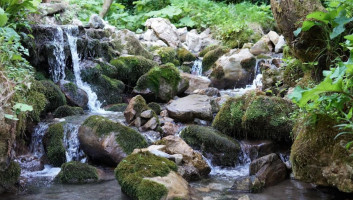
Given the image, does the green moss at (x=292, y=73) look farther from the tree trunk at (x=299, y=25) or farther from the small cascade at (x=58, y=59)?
the small cascade at (x=58, y=59)

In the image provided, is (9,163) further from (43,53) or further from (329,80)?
(43,53)

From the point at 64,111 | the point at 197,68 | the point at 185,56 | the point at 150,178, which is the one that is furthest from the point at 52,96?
the point at 185,56

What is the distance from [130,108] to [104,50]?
373 centimetres

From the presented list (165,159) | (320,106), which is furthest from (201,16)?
(320,106)

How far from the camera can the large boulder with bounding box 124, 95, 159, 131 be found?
7.47m

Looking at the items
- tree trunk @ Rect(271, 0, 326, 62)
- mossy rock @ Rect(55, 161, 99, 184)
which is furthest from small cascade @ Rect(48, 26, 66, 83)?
tree trunk @ Rect(271, 0, 326, 62)

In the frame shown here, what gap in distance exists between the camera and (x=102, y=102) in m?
9.65

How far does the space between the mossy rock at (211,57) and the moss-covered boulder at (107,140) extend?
236 inches

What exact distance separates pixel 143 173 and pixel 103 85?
5.19 m

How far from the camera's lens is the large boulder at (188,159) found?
5.88 metres

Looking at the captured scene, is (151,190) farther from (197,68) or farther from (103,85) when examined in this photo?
(197,68)

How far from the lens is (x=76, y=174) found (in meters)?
5.89

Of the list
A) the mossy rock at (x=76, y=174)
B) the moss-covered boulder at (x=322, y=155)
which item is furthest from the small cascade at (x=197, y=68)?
the moss-covered boulder at (x=322, y=155)

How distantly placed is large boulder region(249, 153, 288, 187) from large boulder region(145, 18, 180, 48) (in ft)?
28.7
